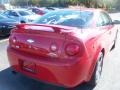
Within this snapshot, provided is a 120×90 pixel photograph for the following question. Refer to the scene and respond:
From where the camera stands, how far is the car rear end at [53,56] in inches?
157

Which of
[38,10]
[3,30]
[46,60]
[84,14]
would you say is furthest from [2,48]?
[38,10]

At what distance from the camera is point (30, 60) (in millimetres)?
4195

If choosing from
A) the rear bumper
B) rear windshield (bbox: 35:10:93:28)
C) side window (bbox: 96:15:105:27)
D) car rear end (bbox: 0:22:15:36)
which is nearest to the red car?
the rear bumper

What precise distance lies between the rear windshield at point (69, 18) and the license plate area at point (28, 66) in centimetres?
110

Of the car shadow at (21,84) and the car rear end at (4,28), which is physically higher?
the car rear end at (4,28)

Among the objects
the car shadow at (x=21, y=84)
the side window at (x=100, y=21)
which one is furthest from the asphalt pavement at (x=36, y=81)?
the side window at (x=100, y=21)

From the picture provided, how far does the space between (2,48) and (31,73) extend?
4.00 metres

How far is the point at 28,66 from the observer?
4289 mm

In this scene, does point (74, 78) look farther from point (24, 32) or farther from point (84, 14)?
point (84, 14)

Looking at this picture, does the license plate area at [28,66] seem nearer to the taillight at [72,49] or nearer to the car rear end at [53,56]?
the car rear end at [53,56]

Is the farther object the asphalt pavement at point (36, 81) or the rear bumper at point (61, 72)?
the asphalt pavement at point (36, 81)

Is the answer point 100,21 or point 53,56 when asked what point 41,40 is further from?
point 100,21

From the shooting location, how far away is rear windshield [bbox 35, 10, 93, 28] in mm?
4969

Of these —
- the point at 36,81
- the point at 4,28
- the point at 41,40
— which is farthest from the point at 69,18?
the point at 4,28
